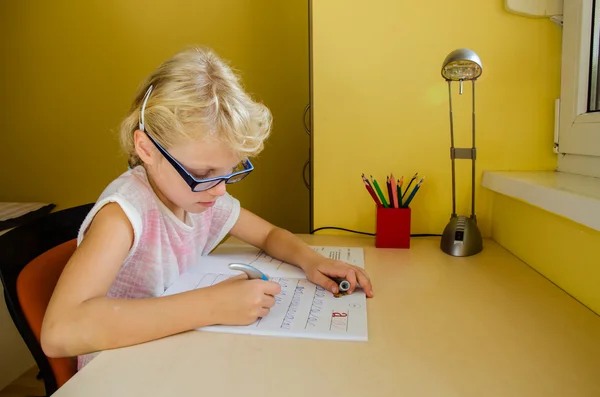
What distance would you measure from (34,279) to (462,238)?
796 mm

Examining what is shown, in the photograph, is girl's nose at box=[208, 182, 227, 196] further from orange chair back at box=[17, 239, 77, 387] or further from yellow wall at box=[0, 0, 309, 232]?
yellow wall at box=[0, 0, 309, 232]

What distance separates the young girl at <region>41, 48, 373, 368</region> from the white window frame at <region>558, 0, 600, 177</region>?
527 mm

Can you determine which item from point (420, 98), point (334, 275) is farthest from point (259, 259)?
point (420, 98)

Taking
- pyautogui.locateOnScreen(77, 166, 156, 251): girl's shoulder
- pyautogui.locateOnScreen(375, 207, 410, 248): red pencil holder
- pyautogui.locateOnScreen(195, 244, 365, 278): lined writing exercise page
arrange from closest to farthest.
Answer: pyautogui.locateOnScreen(77, 166, 156, 251): girl's shoulder < pyautogui.locateOnScreen(195, 244, 365, 278): lined writing exercise page < pyautogui.locateOnScreen(375, 207, 410, 248): red pencil holder

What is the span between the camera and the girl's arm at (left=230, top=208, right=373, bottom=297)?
0.71 metres

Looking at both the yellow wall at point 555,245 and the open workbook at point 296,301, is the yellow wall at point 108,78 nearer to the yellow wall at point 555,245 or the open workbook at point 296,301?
the open workbook at point 296,301

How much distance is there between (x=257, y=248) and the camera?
3.20ft

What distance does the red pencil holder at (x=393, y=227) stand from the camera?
0.95 meters

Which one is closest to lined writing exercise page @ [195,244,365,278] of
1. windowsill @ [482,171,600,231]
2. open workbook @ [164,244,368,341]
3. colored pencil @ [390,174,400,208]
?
open workbook @ [164,244,368,341]

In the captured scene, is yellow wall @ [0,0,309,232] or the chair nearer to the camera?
the chair

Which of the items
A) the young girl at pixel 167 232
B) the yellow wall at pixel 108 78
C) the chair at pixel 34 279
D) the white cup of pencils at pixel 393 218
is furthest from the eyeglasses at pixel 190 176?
the yellow wall at pixel 108 78

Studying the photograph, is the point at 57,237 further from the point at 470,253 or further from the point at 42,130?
the point at 42,130

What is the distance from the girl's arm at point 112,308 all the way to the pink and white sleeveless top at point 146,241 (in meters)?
0.06

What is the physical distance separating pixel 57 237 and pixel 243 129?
0.40 m
